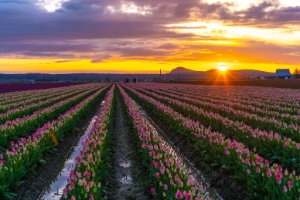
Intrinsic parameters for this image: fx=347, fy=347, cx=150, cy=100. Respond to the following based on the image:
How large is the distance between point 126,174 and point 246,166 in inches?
130

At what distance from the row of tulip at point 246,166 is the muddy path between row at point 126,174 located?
1.94 meters

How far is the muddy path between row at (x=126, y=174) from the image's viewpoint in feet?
Answer: 25.5

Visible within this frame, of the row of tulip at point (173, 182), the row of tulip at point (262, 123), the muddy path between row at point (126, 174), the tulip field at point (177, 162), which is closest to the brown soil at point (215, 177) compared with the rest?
the tulip field at point (177, 162)

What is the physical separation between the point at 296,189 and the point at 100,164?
176 inches

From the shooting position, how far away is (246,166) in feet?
24.0

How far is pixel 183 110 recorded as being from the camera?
67.3 ft

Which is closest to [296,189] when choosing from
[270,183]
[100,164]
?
[270,183]

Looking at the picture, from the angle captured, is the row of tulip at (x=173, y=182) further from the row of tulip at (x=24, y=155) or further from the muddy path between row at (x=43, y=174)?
the row of tulip at (x=24, y=155)

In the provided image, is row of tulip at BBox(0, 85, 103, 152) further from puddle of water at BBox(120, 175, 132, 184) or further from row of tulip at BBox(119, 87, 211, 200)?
row of tulip at BBox(119, 87, 211, 200)

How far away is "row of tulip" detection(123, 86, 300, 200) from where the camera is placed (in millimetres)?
5696

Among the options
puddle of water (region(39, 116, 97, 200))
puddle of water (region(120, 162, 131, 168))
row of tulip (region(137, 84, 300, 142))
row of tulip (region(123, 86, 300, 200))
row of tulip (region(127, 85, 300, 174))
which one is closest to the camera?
row of tulip (region(123, 86, 300, 200))

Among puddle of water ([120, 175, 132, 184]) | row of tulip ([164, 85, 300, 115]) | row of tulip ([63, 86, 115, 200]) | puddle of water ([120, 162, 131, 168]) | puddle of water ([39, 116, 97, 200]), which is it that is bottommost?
puddle of water ([39, 116, 97, 200])

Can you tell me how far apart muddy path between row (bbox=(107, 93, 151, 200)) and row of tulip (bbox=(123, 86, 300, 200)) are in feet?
6.37

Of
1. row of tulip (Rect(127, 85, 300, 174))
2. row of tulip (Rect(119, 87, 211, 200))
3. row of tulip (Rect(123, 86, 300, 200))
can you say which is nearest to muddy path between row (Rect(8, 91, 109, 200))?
row of tulip (Rect(119, 87, 211, 200))
